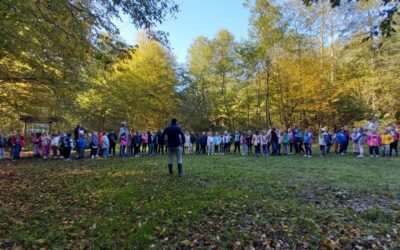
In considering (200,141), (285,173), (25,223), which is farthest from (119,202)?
(200,141)

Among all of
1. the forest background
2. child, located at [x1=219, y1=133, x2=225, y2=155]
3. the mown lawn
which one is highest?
the forest background

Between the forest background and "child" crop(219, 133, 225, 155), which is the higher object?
the forest background

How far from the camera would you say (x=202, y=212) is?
242 inches

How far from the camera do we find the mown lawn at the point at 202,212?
5.10 m

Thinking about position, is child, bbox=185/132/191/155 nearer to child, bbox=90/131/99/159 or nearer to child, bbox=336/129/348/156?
Result: child, bbox=90/131/99/159

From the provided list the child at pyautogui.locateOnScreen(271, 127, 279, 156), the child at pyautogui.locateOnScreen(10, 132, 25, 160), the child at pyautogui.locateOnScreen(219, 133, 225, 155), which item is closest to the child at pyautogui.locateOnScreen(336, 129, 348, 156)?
the child at pyautogui.locateOnScreen(271, 127, 279, 156)

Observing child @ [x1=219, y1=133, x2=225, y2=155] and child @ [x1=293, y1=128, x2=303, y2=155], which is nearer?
child @ [x1=293, y1=128, x2=303, y2=155]

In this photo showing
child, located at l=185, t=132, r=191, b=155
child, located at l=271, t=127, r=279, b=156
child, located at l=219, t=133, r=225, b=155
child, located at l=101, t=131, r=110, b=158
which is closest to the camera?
child, located at l=101, t=131, r=110, b=158

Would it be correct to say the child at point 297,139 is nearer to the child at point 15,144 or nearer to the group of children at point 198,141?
the group of children at point 198,141

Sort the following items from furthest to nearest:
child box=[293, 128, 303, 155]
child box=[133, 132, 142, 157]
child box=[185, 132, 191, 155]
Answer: child box=[185, 132, 191, 155]
child box=[293, 128, 303, 155]
child box=[133, 132, 142, 157]

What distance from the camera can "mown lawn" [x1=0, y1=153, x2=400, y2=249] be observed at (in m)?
5.10

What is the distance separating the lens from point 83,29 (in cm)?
767

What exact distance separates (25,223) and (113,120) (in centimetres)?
3032

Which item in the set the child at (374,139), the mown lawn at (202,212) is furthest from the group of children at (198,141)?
the mown lawn at (202,212)
